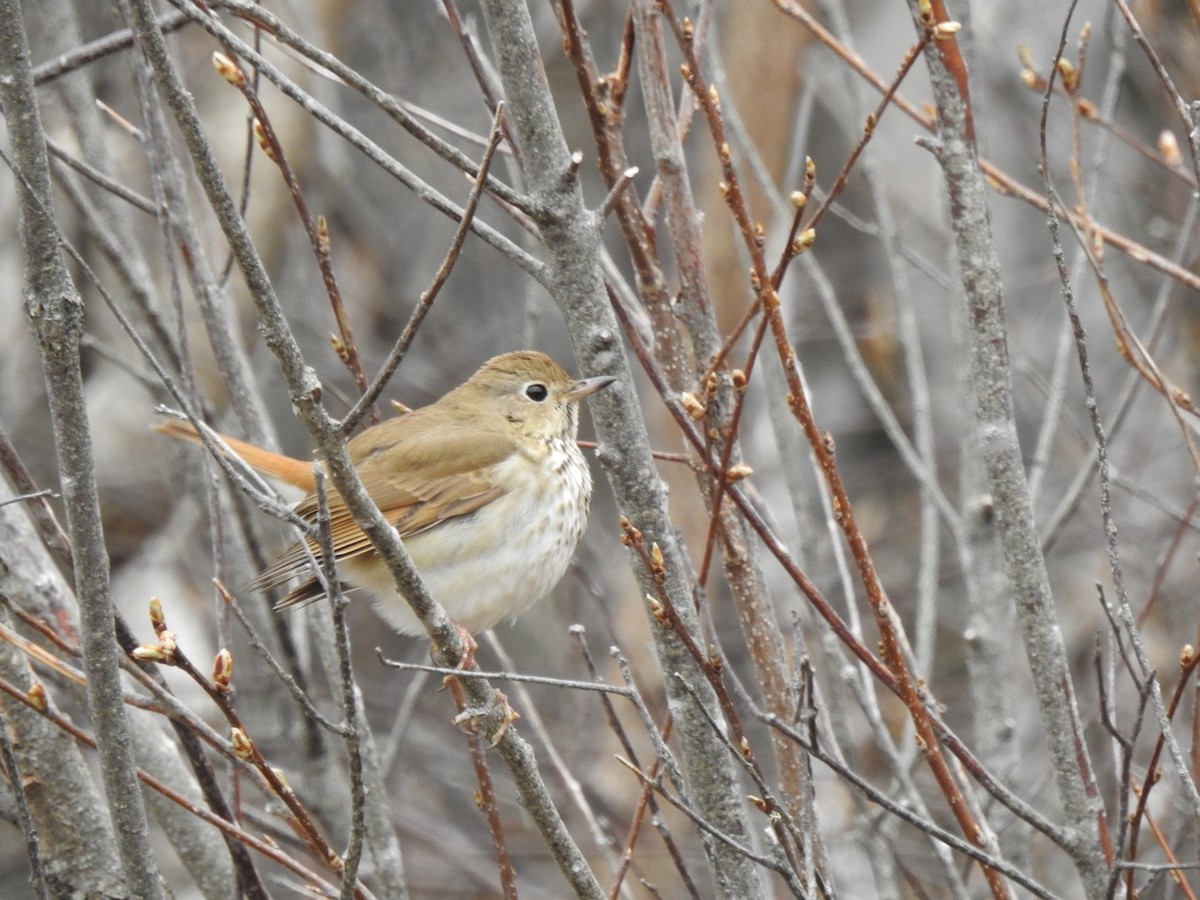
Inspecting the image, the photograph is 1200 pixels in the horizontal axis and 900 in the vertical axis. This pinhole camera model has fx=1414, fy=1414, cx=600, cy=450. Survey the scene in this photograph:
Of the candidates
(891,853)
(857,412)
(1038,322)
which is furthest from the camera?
(857,412)

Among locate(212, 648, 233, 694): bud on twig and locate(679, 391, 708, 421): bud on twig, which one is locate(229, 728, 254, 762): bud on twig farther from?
locate(679, 391, 708, 421): bud on twig

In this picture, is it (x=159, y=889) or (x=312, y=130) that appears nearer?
(x=159, y=889)

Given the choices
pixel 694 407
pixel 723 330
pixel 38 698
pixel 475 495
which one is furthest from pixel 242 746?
pixel 723 330

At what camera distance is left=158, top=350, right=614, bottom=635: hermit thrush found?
400cm

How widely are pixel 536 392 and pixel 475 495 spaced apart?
47cm

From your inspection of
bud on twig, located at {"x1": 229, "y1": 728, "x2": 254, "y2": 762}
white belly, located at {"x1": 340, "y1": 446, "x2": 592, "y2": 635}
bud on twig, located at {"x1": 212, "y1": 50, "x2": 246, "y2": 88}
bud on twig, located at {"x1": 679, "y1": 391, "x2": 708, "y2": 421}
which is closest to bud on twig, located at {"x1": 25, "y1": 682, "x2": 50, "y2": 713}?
bud on twig, located at {"x1": 229, "y1": 728, "x2": 254, "y2": 762}

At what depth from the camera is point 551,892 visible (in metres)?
7.97

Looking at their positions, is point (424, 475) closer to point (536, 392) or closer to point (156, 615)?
point (536, 392)

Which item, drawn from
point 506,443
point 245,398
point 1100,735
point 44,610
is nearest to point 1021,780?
point 1100,735

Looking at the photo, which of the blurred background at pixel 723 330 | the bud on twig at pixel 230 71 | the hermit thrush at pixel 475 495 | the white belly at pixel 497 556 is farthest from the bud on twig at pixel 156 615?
the blurred background at pixel 723 330

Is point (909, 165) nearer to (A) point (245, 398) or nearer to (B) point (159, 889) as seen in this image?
(A) point (245, 398)

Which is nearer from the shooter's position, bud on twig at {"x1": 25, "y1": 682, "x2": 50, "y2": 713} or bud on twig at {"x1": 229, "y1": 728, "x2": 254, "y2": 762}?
bud on twig at {"x1": 229, "y1": 728, "x2": 254, "y2": 762}

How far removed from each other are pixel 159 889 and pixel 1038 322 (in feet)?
27.6

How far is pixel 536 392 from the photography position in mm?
4484
